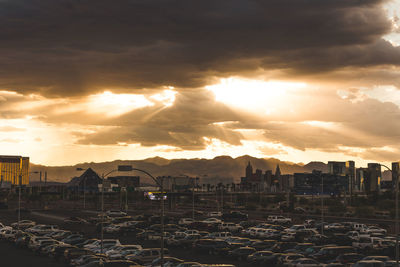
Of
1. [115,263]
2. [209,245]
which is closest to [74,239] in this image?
[209,245]

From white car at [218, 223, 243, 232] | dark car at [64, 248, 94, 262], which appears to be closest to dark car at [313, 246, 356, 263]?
dark car at [64, 248, 94, 262]

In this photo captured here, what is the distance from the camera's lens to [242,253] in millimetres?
55219

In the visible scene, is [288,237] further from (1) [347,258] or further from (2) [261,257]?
(1) [347,258]

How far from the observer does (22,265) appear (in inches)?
2089

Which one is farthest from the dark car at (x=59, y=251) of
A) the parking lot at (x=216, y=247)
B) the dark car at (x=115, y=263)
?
the dark car at (x=115, y=263)

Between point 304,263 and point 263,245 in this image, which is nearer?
point 304,263

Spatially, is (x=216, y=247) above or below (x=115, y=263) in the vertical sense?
below

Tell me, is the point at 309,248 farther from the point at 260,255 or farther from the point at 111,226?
the point at 111,226

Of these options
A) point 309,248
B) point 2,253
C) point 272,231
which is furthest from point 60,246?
point 272,231

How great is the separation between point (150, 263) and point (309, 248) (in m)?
17.2

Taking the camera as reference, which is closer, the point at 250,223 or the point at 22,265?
the point at 22,265

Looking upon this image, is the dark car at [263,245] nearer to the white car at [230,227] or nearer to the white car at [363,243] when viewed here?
the white car at [363,243]

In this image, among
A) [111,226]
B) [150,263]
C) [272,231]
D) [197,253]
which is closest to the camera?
[150,263]

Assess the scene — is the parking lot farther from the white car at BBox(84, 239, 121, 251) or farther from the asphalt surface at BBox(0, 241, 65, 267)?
the white car at BBox(84, 239, 121, 251)
